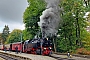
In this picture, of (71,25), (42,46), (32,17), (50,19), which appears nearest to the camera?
(42,46)

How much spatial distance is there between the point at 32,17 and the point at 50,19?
38.2 ft

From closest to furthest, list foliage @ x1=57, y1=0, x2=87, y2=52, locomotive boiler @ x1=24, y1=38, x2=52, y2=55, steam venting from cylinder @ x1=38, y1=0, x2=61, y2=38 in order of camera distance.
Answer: locomotive boiler @ x1=24, y1=38, x2=52, y2=55 → steam venting from cylinder @ x1=38, y1=0, x2=61, y2=38 → foliage @ x1=57, y1=0, x2=87, y2=52

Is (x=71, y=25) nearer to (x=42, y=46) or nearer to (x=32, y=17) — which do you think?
(x=42, y=46)

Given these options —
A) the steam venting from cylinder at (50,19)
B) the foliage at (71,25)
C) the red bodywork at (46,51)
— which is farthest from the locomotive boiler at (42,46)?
the foliage at (71,25)

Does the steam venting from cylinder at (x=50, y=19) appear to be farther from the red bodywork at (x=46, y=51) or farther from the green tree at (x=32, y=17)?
the green tree at (x=32, y=17)

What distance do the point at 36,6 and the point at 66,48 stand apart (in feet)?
38.4

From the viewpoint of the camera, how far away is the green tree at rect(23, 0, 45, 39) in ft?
130

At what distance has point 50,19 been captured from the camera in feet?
99.6

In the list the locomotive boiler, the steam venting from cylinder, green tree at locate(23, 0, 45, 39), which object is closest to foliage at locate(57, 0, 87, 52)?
the steam venting from cylinder

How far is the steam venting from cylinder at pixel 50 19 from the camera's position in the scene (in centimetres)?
2970

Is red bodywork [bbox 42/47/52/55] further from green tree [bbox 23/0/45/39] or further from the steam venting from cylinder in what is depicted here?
green tree [bbox 23/0/45/39]

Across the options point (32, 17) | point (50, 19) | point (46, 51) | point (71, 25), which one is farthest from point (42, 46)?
point (32, 17)

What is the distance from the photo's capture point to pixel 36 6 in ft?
131

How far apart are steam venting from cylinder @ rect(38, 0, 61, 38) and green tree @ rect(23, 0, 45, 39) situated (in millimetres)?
6995
